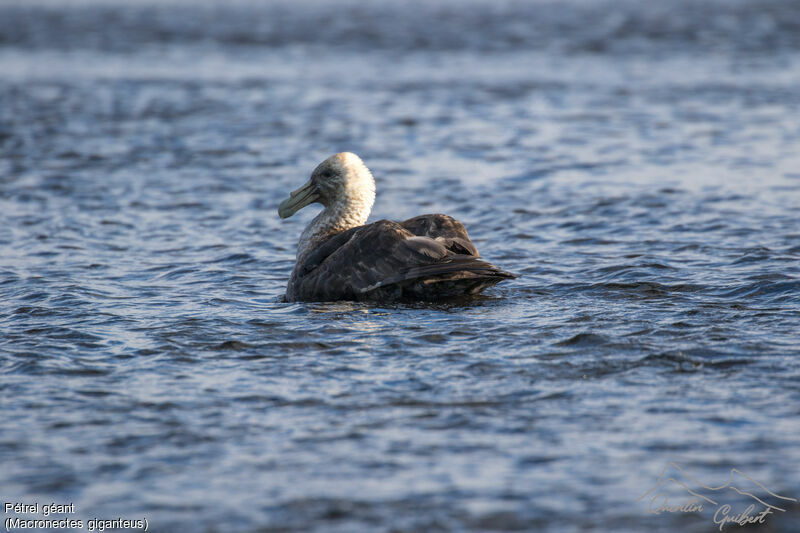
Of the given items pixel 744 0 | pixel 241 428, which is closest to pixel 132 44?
pixel 744 0

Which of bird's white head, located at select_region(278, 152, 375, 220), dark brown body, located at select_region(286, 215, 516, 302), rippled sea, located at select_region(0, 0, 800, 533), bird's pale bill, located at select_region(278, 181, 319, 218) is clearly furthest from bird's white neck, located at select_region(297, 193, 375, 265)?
rippled sea, located at select_region(0, 0, 800, 533)

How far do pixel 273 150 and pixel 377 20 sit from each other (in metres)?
23.0

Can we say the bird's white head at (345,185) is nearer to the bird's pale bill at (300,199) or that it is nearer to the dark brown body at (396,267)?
the bird's pale bill at (300,199)

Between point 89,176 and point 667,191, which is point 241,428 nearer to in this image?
point 667,191

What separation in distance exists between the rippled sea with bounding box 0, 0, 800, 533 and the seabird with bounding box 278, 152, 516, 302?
0.21 metres

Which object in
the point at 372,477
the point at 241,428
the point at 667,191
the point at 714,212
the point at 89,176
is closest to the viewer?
the point at 372,477

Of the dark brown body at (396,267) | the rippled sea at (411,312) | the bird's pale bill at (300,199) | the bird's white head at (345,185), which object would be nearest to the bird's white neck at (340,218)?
the bird's white head at (345,185)

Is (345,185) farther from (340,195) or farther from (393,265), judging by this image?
(393,265)

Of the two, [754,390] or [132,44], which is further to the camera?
[132,44]

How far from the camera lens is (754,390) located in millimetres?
6617

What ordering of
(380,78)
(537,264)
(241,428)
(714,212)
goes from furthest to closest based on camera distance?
(380,78)
(714,212)
(537,264)
(241,428)

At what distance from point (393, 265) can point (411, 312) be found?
432 mm

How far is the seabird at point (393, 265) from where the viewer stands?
8922mm

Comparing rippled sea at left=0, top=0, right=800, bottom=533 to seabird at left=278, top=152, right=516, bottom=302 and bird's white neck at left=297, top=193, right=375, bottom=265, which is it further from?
bird's white neck at left=297, top=193, right=375, bottom=265
